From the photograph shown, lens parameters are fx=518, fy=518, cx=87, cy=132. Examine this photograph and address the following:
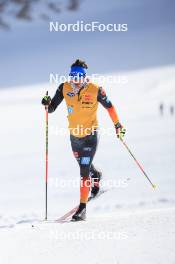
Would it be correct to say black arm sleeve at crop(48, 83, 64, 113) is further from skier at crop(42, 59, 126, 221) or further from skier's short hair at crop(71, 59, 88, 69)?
skier's short hair at crop(71, 59, 88, 69)

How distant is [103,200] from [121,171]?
4.30 m

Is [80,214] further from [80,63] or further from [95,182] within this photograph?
[80,63]

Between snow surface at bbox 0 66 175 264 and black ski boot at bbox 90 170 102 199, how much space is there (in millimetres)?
328

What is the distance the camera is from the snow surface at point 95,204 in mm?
4527

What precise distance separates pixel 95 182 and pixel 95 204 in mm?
6059

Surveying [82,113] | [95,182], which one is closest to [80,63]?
[82,113]

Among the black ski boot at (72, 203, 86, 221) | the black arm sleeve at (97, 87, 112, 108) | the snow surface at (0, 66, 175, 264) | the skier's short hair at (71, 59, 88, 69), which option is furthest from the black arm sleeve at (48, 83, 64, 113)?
the black ski boot at (72, 203, 86, 221)

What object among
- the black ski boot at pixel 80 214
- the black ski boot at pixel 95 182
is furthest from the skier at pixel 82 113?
the black ski boot at pixel 95 182

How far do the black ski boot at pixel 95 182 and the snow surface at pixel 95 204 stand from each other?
0.33 m

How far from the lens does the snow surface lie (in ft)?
14.9

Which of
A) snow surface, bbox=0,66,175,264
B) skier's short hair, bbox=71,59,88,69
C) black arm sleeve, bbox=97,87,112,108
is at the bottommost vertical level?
snow surface, bbox=0,66,175,264

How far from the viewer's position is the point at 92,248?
→ 181 inches

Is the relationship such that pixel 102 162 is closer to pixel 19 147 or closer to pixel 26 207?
pixel 26 207

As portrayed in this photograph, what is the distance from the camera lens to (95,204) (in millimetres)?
12844
